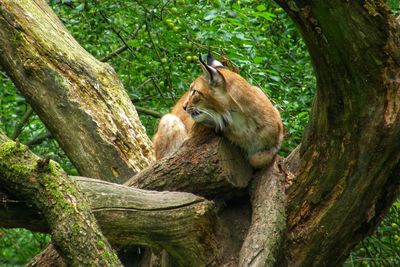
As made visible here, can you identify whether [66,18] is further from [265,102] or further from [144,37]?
[265,102]

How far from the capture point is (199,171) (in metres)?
5.91

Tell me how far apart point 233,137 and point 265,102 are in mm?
370

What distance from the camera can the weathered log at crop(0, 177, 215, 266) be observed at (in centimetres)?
552

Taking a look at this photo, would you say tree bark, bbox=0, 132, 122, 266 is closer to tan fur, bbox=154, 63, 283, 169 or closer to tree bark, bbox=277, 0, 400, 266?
tree bark, bbox=277, 0, 400, 266

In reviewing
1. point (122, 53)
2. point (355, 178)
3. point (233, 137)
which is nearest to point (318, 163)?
point (355, 178)

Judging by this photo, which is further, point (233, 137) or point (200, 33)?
point (200, 33)

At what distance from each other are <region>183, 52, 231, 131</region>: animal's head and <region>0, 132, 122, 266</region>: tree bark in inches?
69.2

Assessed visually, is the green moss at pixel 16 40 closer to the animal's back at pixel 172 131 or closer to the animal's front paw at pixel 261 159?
the animal's back at pixel 172 131

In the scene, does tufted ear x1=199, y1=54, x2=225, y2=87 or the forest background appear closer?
tufted ear x1=199, y1=54, x2=225, y2=87

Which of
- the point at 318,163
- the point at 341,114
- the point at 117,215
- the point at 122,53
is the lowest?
the point at 122,53

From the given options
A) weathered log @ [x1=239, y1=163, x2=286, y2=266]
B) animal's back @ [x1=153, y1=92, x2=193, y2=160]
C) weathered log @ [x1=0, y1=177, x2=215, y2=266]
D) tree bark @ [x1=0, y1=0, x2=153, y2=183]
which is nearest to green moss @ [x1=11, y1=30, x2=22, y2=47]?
tree bark @ [x1=0, y1=0, x2=153, y2=183]

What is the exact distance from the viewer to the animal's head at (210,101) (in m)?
6.38

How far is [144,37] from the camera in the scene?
9227 millimetres

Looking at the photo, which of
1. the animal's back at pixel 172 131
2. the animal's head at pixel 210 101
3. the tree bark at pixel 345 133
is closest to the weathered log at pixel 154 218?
the tree bark at pixel 345 133
